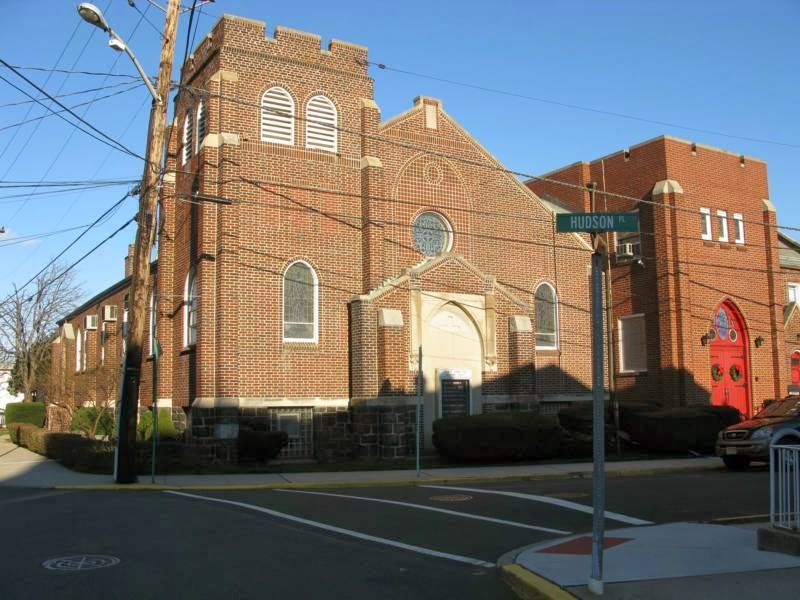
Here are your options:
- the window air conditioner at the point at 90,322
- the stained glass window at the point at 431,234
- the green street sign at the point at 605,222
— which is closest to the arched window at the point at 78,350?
the window air conditioner at the point at 90,322

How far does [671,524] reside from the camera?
10648mm

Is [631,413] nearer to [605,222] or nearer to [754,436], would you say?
[754,436]

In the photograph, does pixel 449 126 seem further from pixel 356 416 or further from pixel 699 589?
pixel 699 589

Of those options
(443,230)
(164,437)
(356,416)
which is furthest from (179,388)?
(443,230)

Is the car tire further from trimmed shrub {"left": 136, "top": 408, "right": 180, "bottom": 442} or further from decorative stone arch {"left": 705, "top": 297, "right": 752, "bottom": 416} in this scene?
trimmed shrub {"left": 136, "top": 408, "right": 180, "bottom": 442}

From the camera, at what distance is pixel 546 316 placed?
2712 cm

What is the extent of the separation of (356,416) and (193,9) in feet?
37.2

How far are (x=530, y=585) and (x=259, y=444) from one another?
558 inches

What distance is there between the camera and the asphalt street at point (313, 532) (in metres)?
7.47

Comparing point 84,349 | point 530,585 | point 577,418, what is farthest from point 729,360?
point 84,349

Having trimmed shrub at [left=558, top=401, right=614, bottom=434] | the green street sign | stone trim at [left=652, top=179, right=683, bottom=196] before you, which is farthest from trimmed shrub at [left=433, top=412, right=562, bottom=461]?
the green street sign

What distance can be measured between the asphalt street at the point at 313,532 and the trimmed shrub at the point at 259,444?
4.46 metres

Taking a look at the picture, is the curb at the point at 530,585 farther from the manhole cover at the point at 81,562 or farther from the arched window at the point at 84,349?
the arched window at the point at 84,349

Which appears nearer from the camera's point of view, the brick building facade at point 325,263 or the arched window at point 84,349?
the brick building facade at point 325,263
